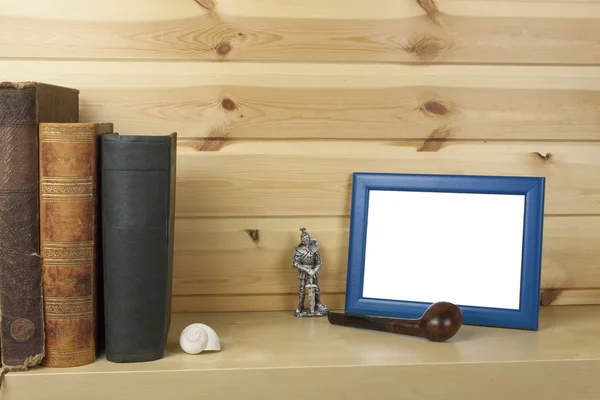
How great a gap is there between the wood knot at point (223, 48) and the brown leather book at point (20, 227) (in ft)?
1.11

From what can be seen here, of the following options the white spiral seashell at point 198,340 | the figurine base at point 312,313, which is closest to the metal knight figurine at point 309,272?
the figurine base at point 312,313

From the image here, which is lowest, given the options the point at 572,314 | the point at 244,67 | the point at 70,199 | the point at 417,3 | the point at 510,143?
the point at 572,314

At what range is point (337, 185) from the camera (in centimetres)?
132

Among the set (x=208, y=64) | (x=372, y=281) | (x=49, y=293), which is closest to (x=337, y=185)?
(x=372, y=281)

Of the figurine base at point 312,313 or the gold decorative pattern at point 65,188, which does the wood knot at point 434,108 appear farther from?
the gold decorative pattern at point 65,188

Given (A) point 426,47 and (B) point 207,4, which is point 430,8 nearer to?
(A) point 426,47

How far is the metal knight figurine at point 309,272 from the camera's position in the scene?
1.26 metres

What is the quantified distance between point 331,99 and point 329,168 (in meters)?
0.12

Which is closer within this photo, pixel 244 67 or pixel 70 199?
pixel 70 199

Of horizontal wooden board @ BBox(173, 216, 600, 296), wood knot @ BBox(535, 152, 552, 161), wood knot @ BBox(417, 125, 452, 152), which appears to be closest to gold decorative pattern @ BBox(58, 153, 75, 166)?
horizontal wooden board @ BBox(173, 216, 600, 296)

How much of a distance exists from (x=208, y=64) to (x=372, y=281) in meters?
0.45

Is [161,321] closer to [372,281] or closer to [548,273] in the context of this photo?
[372,281]

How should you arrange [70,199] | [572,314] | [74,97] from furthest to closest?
[572,314] < [74,97] < [70,199]

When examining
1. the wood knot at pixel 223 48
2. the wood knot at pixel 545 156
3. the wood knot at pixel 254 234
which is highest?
the wood knot at pixel 223 48
